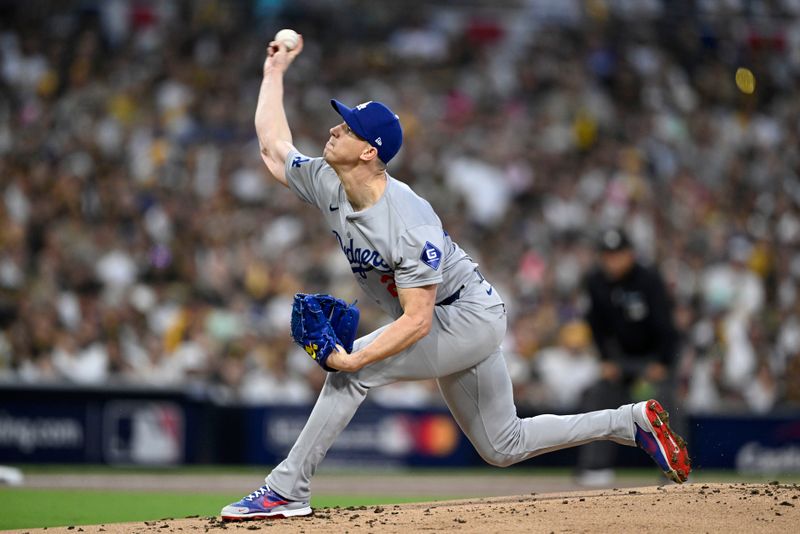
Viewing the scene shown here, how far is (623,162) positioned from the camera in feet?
60.8

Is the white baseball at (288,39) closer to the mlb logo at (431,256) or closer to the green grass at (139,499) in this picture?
the mlb logo at (431,256)

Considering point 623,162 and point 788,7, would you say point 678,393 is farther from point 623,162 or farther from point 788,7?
point 788,7

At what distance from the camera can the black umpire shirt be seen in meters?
11.0

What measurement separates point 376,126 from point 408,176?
1099cm

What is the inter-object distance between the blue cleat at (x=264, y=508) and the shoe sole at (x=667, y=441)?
2.00 m

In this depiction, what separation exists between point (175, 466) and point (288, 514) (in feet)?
23.2

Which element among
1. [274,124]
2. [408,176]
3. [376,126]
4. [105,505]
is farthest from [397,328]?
[408,176]

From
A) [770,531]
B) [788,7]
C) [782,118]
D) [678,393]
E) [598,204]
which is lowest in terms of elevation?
[770,531]

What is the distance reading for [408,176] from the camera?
56.4 ft

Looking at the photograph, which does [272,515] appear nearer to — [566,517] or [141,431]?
[566,517]

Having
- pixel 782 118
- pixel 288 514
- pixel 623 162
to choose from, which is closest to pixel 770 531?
pixel 288 514

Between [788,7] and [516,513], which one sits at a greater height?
[788,7]

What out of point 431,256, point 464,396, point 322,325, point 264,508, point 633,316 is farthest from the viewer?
point 633,316

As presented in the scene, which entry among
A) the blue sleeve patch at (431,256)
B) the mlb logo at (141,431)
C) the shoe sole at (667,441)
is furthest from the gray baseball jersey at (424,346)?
the mlb logo at (141,431)
